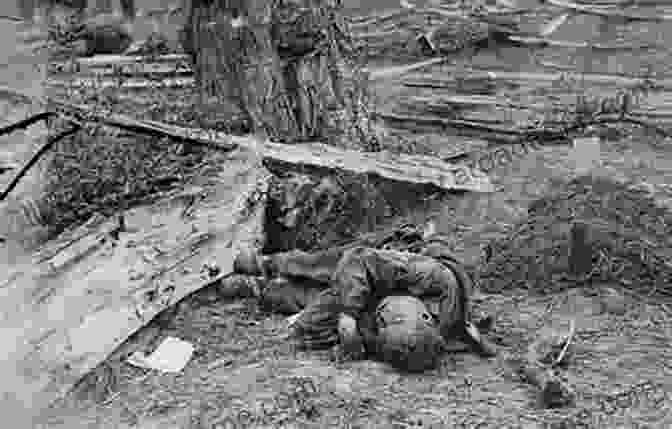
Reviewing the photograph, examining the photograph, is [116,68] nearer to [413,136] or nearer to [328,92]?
[328,92]

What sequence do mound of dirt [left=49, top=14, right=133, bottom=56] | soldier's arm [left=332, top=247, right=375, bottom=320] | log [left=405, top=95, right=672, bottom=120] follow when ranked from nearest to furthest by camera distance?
soldier's arm [left=332, top=247, right=375, bottom=320]
log [left=405, top=95, right=672, bottom=120]
mound of dirt [left=49, top=14, right=133, bottom=56]

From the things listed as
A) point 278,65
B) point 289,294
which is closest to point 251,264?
point 289,294

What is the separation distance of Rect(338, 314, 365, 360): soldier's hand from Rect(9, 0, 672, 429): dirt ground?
0.26 ft

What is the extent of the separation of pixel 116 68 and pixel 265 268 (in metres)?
4.80

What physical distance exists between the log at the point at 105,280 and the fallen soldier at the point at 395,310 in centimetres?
92

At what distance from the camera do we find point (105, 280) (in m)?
4.19

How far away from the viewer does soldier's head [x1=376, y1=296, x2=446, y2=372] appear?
12.3ft

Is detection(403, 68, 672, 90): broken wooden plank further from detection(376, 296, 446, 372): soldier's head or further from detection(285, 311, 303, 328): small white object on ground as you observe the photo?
detection(376, 296, 446, 372): soldier's head

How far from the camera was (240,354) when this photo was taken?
13.9ft

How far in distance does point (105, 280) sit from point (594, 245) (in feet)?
10.7

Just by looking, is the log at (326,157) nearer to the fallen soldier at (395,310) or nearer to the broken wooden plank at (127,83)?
the fallen soldier at (395,310)

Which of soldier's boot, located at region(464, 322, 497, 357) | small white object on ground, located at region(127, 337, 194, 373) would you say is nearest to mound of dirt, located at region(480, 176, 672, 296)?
soldier's boot, located at region(464, 322, 497, 357)

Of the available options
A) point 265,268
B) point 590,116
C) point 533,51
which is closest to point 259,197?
point 265,268

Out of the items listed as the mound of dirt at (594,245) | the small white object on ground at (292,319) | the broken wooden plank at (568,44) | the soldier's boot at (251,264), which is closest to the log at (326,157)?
the mound of dirt at (594,245)
